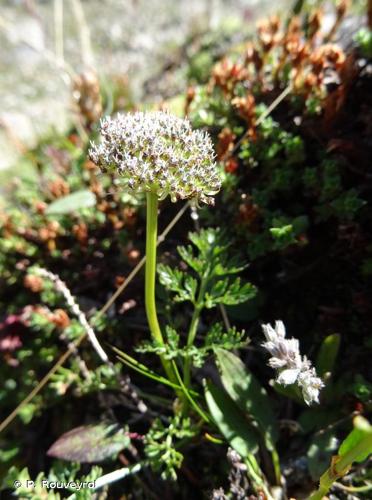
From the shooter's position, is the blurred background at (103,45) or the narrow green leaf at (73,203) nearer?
the narrow green leaf at (73,203)

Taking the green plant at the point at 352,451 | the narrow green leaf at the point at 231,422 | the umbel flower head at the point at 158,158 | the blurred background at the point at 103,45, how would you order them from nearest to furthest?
the green plant at the point at 352,451 → the umbel flower head at the point at 158,158 → the narrow green leaf at the point at 231,422 → the blurred background at the point at 103,45

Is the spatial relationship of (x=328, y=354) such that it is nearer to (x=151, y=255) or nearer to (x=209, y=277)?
(x=209, y=277)

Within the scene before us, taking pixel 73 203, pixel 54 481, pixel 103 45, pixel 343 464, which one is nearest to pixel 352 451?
pixel 343 464

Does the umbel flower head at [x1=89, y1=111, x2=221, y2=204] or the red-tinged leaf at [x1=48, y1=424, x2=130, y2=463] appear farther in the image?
the red-tinged leaf at [x1=48, y1=424, x2=130, y2=463]

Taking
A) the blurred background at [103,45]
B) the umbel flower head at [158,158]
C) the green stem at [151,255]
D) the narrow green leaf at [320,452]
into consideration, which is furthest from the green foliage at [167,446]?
the blurred background at [103,45]

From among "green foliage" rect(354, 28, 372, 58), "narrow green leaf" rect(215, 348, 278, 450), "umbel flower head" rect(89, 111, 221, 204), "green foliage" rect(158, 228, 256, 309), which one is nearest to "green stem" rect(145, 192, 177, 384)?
"umbel flower head" rect(89, 111, 221, 204)

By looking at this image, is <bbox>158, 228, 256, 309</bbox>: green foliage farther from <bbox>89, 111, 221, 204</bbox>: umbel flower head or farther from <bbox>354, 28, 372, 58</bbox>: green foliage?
<bbox>354, 28, 372, 58</bbox>: green foliage

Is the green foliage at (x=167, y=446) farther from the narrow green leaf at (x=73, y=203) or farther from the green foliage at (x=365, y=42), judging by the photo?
the green foliage at (x=365, y=42)
